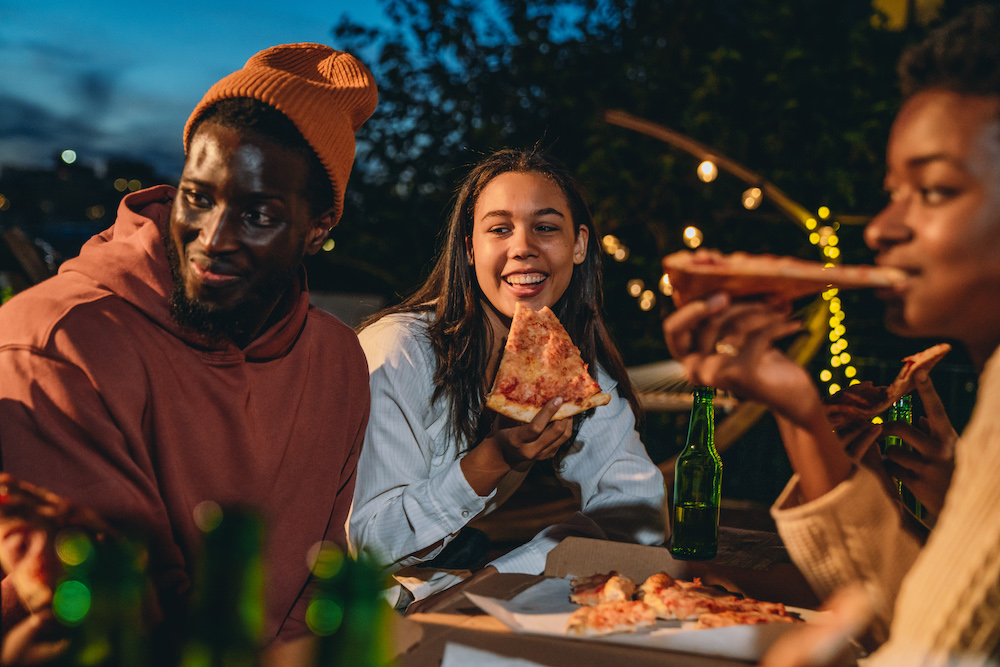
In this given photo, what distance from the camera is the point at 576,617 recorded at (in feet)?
4.98

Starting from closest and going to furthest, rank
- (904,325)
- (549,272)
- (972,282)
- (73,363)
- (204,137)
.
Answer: (972,282), (904,325), (73,363), (204,137), (549,272)

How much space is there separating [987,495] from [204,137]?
6.29 feet

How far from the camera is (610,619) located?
1.48 m

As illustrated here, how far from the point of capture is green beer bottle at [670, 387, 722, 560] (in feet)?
7.67

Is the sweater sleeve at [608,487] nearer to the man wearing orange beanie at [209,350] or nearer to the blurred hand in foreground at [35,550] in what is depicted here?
the man wearing orange beanie at [209,350]

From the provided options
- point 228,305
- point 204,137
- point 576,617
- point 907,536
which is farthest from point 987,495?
point 204,137

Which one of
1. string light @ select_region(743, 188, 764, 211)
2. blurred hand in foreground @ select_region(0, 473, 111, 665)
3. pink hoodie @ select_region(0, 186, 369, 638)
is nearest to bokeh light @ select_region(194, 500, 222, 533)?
blurred hand in foreground @ select_region(0, 473, 111, 665)

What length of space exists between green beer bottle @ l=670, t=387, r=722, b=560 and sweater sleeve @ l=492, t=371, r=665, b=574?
0.23 meters

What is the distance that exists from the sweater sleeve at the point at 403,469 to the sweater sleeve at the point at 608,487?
276 mm

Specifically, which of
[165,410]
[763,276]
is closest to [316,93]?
[165,410]

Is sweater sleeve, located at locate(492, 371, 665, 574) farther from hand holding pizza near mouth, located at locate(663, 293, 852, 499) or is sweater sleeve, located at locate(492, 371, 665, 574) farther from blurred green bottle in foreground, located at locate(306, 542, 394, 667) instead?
blurred green bottle in foreground, located at locate(306, 542, 394, 667)

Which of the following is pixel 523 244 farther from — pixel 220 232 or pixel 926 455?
pixel 926 455

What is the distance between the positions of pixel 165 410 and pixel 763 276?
1530 mm

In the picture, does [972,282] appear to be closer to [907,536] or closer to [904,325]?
[904,325]
